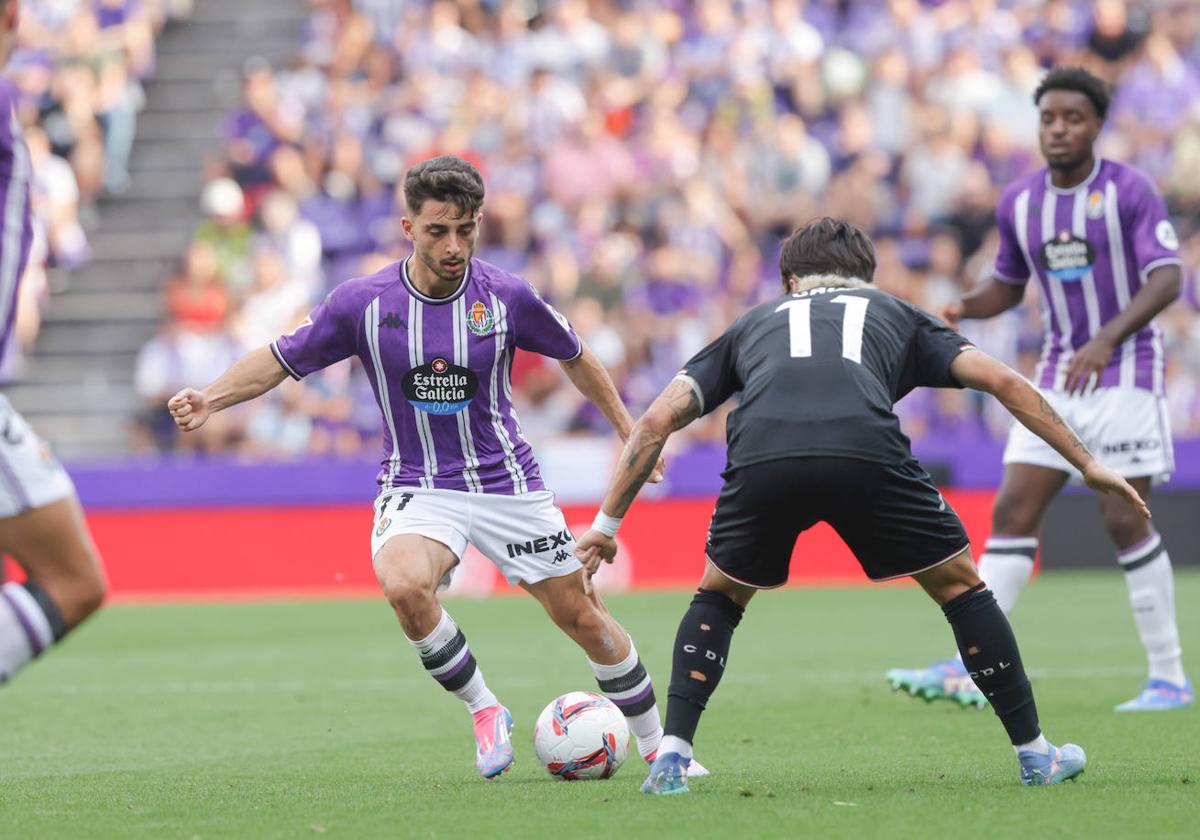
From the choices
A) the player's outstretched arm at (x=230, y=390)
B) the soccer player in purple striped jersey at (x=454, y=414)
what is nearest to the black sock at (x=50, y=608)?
the player's outstretched arm at (x=230, y=390)

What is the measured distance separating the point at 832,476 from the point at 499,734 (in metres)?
1.73

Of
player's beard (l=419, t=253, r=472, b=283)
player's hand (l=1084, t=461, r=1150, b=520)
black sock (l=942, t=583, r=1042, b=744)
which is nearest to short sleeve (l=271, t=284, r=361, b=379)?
player's beard (l=419, t=253, r=472, b=283)

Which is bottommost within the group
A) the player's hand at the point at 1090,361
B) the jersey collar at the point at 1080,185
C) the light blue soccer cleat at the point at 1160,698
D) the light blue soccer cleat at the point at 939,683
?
the light blue soccer cleat at the point at 1160,698

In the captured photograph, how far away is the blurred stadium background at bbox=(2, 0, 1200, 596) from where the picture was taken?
17.3 metres

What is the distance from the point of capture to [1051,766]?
614 centimetres

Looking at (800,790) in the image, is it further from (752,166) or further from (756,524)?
(752,166)

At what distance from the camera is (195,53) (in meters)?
23.7

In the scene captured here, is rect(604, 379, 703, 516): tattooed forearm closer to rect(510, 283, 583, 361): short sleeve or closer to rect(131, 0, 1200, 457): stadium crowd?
rect(510, 283, 583, 361): short sleeve

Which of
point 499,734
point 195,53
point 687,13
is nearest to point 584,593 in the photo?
point 499,734

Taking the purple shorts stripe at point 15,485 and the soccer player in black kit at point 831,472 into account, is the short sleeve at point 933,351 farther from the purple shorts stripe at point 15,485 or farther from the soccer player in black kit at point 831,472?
the purple shorts stripe at point 15,485

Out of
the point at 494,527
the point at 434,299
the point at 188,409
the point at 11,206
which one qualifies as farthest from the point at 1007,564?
the point at 11,206

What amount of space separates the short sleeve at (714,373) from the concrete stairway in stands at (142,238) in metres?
14.1

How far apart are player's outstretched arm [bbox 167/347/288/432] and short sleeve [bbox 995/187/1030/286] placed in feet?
12.8

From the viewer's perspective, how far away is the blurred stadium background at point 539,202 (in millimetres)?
17344
